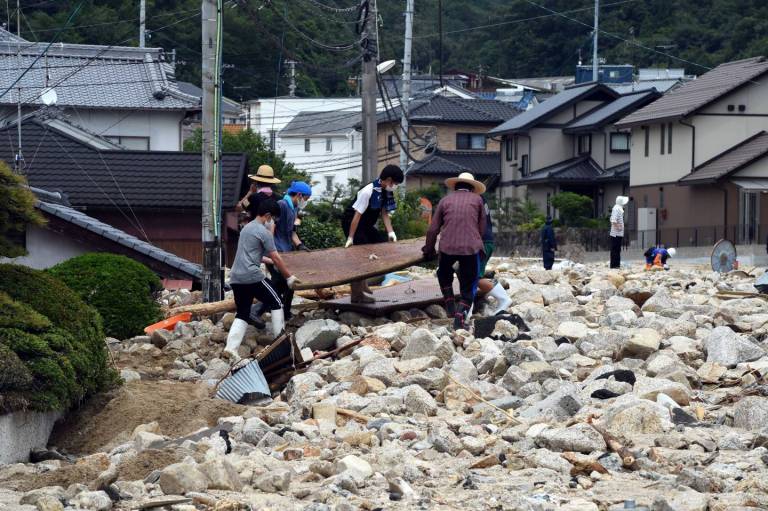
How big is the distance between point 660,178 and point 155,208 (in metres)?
28.5

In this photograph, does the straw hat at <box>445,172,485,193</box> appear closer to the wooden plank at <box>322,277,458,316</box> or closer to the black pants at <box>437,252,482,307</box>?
the black pants at <box>437,252,482,307</box>

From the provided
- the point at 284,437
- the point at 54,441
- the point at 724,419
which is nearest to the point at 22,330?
the point at 54,441

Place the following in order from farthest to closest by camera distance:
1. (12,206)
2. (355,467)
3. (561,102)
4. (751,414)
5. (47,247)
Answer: (561,102) → (47,247) → (12,206) → (751,414) → (355,467)

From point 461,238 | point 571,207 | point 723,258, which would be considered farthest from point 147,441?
point 571,207

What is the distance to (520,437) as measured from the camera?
344 inches

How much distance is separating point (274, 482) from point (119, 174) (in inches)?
658

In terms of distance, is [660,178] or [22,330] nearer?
[22,330]

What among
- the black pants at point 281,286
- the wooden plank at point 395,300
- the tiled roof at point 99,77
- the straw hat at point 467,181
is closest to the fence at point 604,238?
the tiled roof at point 99,77

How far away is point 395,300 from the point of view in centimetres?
1451

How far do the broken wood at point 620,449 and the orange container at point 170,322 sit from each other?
20.7 feet

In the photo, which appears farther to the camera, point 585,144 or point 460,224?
point 585,144

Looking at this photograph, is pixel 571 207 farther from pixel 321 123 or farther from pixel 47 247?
pixel 47 247

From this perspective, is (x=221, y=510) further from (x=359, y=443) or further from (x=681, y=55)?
(x=681, y=55)

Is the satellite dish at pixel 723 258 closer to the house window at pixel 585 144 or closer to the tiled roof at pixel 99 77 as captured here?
the tiled roof at pixel 99 77
